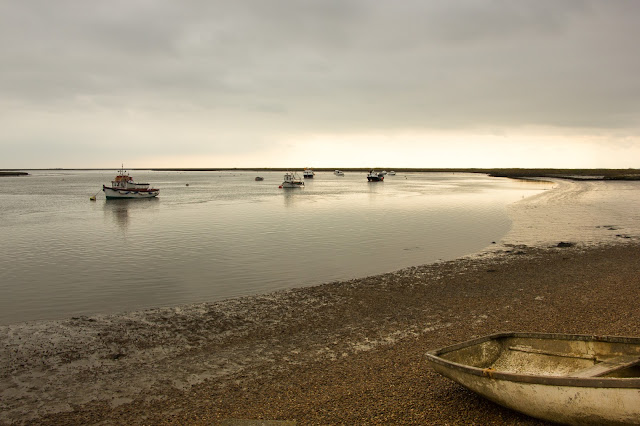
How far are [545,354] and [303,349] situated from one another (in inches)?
202

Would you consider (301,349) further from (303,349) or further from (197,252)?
(197,252)

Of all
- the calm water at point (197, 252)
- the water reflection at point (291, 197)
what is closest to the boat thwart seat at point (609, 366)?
the calm water at point (197, 252)

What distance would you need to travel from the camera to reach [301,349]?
10414 millimetres

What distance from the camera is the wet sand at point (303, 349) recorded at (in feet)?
25.0

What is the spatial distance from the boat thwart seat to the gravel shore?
130 cm

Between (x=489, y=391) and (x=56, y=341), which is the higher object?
(x=489, y=391)

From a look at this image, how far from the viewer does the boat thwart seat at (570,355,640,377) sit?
6.95m

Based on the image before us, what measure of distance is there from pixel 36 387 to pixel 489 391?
855cm

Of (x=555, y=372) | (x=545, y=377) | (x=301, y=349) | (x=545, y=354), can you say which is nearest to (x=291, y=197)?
(x=301, y=349)

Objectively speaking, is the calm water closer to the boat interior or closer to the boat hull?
the boat interior

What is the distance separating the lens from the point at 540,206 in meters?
48.1

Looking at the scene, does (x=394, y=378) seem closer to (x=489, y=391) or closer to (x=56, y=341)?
(x=489, y=391)

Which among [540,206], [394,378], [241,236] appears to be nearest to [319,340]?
[394,378]

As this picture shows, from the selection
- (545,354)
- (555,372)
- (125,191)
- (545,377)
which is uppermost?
(125,191)
